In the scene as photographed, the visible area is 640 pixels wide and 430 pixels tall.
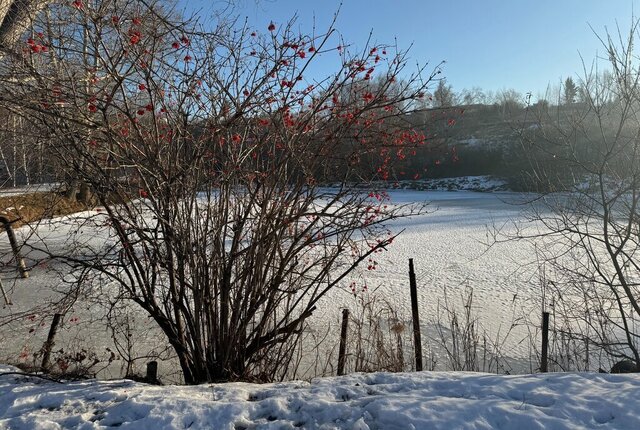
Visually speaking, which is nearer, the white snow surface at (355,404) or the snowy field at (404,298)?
the white snow surface at (355,404)

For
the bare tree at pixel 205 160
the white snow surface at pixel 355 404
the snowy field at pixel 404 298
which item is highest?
the bare tree at pixel 205 160

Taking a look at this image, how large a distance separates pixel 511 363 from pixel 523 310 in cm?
206

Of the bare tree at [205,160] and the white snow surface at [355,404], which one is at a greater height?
the bare tree at [205,160]

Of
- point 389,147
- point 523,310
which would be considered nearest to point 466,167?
point 523,310

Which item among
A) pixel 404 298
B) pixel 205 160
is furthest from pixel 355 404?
pixel 404 298

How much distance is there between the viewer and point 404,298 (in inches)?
328

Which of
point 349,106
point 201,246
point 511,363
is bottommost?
point 511,363

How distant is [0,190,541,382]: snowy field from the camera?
5633 millimetres

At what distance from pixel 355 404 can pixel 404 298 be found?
546 cm

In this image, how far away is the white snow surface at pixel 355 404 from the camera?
8.87ft

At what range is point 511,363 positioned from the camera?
19.0 ft

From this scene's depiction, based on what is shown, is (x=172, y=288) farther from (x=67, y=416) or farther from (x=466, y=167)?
(x=466, y=167)

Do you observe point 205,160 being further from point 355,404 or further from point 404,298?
point 404,298

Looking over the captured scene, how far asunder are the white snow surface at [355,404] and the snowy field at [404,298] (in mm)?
1311
